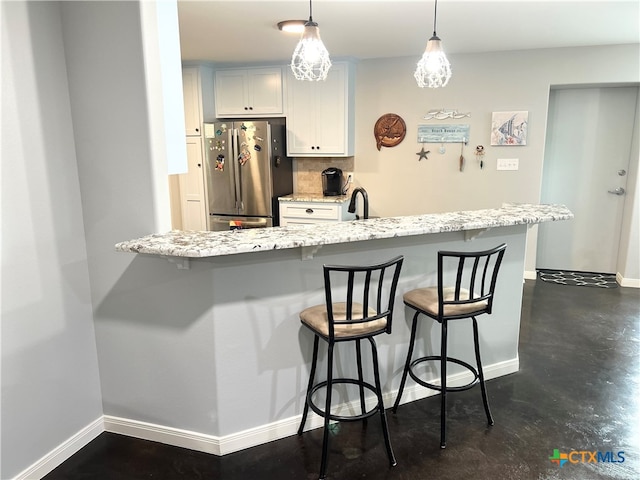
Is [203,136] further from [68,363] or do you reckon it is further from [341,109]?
[68,363]

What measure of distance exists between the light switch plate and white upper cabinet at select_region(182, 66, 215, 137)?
314 cm

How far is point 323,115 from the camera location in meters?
4.96

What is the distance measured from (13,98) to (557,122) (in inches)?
192

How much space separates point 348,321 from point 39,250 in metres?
1.38

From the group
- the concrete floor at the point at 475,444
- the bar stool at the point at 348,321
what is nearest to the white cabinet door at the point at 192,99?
the bar stool at the point at 348,321

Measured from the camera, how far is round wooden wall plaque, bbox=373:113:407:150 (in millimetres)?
4948

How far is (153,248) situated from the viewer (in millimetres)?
1901

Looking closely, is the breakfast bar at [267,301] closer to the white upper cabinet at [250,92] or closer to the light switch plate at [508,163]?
the light switch plate at [508,163]

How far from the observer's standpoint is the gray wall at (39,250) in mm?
1913

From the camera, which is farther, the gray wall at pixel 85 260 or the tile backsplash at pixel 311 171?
the tile backsplash at pixel 311 171

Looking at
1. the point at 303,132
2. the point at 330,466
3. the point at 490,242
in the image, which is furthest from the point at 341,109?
the point at 330,466

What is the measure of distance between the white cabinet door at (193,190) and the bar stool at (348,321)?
10.8 ft

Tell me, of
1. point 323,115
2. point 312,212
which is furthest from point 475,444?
point 323,115

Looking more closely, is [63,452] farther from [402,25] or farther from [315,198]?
[402,25]
